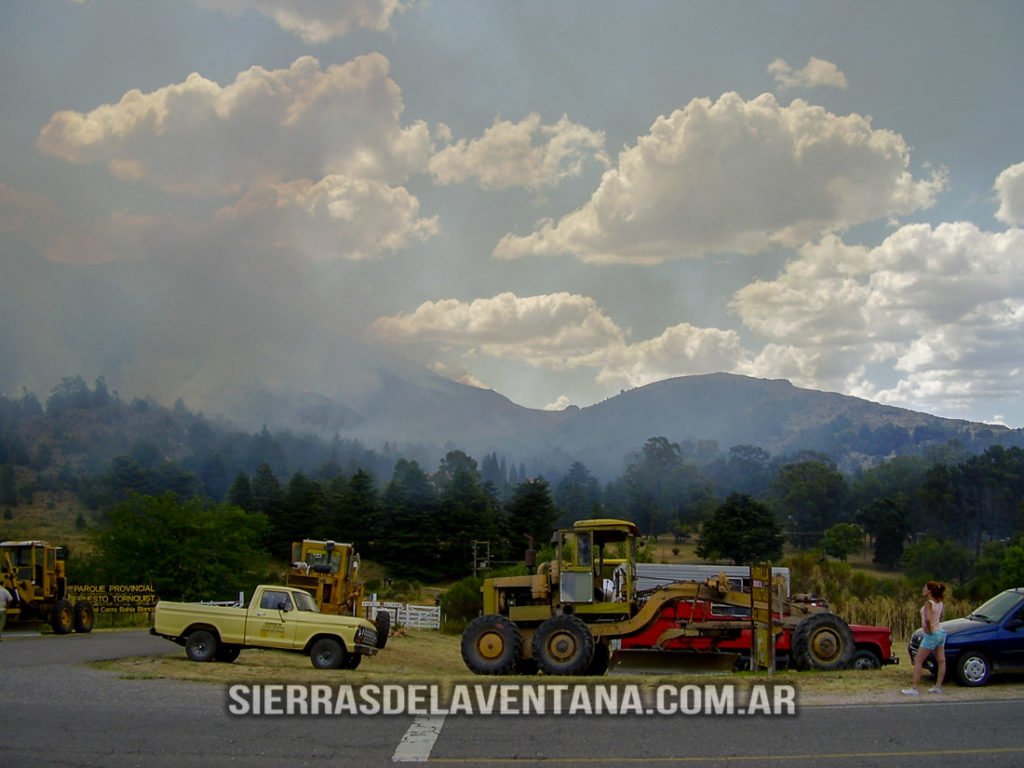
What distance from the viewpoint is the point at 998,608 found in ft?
57.3

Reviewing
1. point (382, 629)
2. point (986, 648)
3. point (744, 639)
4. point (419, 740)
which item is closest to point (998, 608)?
point (986, 648)

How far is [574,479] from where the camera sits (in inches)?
5871

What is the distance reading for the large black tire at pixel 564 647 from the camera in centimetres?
1920

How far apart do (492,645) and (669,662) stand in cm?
387

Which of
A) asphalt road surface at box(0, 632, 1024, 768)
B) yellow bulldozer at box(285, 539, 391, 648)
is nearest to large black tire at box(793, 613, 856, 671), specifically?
asphalt road surface at box(0, 632, 1024, 768)

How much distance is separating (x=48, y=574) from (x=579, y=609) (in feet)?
66.8

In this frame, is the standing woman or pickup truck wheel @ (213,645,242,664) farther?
pickup truck wheel @ (213,645,242,664)

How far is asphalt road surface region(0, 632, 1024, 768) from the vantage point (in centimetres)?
1070

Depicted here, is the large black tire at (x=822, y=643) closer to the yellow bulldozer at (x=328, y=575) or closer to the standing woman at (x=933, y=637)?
the standing woman at (x=933, y=637)

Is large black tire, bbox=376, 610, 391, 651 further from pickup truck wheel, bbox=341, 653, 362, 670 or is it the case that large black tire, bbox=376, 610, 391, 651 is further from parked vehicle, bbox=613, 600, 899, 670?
parked vehicle, bbox=613, 600, 899, 670

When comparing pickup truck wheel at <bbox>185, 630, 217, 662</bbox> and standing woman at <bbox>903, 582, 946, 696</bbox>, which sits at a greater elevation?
standing woman at <bbox>903, 582, 946, 696</bbox>

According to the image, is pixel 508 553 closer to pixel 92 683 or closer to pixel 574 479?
Answer: pixel 574 479

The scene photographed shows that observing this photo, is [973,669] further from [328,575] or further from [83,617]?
[83,617]

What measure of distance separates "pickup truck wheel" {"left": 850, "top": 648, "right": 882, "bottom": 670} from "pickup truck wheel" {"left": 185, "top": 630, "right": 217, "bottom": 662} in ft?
44.6
